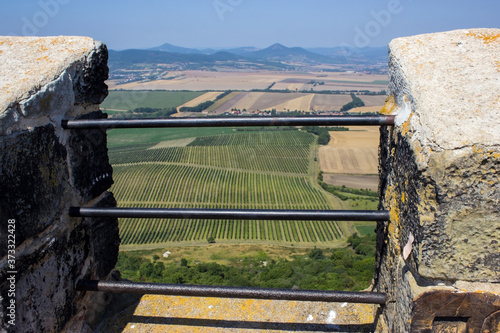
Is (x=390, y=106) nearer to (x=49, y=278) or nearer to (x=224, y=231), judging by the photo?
(x=49, y=278)

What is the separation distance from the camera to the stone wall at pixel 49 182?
143 centimetres

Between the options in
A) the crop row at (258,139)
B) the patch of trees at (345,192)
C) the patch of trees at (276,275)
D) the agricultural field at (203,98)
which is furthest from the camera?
the agricultural field at (203,98)

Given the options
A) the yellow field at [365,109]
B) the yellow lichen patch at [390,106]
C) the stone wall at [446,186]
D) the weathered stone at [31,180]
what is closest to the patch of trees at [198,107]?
the yellow field at [365,109]

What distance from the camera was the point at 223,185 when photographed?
44594 millimetres

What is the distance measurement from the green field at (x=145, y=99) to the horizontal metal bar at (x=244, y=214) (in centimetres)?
5966

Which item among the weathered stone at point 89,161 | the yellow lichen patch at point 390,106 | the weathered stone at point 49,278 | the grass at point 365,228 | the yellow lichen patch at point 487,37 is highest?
the yellow lichen patch at point 487,37

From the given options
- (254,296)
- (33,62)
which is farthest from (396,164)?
(33,62)

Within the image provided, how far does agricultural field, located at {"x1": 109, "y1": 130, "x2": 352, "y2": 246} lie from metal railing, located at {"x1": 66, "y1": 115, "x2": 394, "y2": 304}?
32067 mm

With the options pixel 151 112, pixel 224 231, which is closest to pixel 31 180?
pixel 224 231

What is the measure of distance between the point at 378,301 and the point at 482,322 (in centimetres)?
43

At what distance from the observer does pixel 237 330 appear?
80.7 inches

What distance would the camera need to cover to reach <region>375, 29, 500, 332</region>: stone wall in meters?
1.22

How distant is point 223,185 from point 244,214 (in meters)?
43.0

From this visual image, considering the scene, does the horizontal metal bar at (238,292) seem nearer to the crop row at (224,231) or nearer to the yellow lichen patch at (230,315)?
the yellow lichen patch at (230,315)
